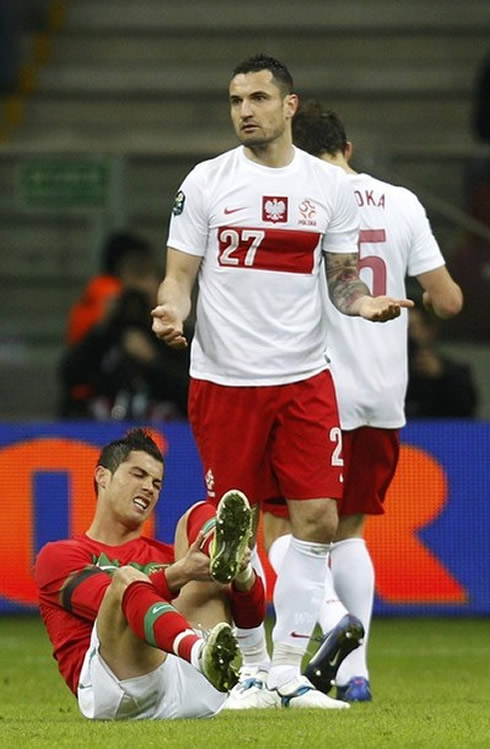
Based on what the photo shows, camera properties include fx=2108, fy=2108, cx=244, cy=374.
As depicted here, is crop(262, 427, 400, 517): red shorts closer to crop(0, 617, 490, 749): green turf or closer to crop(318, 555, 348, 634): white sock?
crop(318, 555, 348, 634): white sock

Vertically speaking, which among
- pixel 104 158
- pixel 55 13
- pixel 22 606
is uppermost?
pixel 55 13

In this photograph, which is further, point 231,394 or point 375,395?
point 375,395

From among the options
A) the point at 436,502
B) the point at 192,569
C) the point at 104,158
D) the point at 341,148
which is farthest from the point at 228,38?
the point at 192,569

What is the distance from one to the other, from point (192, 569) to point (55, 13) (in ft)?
43.6

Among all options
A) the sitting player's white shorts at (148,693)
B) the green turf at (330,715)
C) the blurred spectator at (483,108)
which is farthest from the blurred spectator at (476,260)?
the sitting player's white shorts at (148,693)

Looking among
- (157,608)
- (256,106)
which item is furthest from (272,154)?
(157,608)

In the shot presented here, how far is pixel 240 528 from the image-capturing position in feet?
21.7

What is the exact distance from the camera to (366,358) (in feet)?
28.0

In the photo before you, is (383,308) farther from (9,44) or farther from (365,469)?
(9,44)

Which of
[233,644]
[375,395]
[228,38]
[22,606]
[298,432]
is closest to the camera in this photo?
[233,644]

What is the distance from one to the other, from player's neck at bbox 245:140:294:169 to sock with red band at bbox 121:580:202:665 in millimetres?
1881

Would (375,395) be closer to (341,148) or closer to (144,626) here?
(341,148)

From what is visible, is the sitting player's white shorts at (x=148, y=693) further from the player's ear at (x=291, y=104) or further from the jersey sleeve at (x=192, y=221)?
the player's ear at (x=291, y=104)

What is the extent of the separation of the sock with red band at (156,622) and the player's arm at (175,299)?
1.05 m
